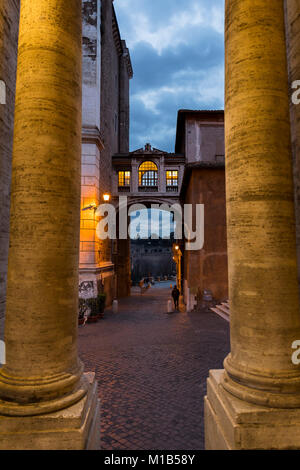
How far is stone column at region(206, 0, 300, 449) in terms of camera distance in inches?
132

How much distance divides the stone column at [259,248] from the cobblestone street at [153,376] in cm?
109

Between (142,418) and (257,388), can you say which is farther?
(142,418)

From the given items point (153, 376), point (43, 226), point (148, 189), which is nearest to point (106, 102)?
point (148, 189)

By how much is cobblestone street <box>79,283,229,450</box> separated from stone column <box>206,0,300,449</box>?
1.09 metres

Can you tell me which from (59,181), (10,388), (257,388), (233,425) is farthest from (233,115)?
(10,388)

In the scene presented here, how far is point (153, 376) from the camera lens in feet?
23.0

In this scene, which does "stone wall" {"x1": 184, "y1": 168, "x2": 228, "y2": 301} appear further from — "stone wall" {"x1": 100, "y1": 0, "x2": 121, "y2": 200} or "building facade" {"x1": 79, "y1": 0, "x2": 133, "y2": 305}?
"stone wall" {"x1": 100, "y1": 0, "x2": 121, "y2": 200}

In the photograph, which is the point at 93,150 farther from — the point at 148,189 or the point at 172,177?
the point at 172,177

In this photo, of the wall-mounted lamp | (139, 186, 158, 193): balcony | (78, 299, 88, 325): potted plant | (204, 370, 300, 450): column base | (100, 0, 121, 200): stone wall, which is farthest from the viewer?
(139, 186, 158, 193): balcony

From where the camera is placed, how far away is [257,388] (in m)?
3.48

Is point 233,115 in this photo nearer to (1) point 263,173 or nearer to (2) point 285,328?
(1) point 263,173

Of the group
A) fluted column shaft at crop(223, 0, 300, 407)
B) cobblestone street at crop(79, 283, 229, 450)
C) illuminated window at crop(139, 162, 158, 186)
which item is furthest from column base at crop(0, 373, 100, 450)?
illuminated window at crop(139, 162, 158, 186)
